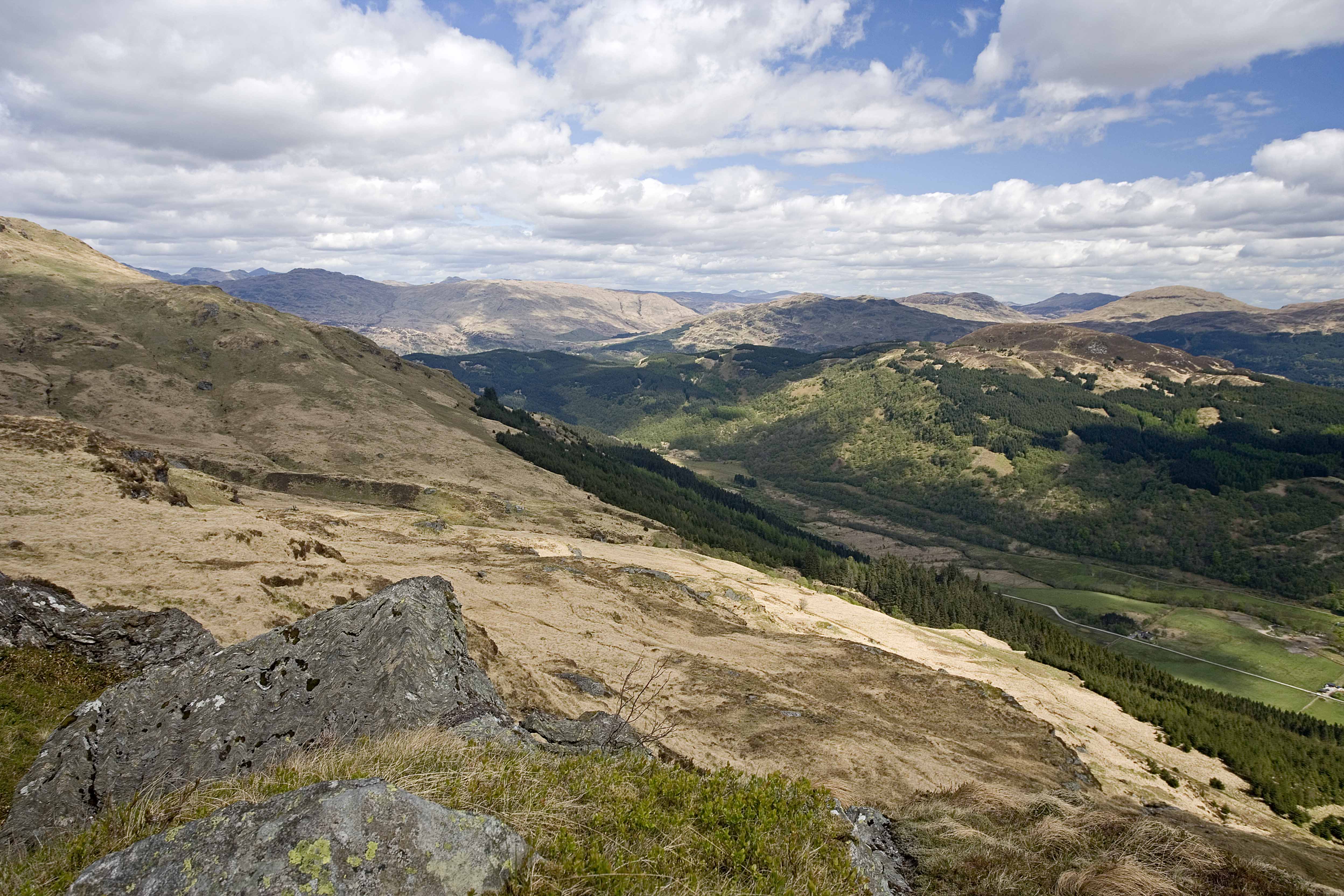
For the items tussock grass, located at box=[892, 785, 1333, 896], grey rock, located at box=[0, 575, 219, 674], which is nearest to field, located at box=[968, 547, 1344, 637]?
tussock grass, located at box=[892, 785, 1333, 896]

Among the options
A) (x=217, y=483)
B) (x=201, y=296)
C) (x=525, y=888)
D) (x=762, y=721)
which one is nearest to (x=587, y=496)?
(x=217, y=483)

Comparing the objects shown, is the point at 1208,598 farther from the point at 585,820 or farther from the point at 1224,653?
the point at 585,820

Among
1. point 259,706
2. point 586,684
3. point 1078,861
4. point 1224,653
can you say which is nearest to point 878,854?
point 1078,861

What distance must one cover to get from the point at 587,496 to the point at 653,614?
82.5m

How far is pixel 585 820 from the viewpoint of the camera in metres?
10.0

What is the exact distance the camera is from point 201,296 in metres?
152

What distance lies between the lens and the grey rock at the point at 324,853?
741cm

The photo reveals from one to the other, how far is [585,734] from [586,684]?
12.1 meters

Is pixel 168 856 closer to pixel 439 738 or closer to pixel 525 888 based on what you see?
pixel 525 888

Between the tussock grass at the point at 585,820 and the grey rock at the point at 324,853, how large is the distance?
70 cm

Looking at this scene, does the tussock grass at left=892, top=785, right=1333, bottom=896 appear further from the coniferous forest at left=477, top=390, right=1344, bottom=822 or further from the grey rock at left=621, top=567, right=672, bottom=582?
the coniferous forest at left=477, top=390, right=1344, bottom=822

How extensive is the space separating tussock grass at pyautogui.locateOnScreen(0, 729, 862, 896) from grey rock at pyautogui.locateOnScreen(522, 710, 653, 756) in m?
3.79

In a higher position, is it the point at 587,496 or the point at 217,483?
the point at 217,483

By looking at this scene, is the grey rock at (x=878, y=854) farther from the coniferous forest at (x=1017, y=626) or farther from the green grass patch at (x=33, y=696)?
the coniferous forest at (x=1017, y=626)
